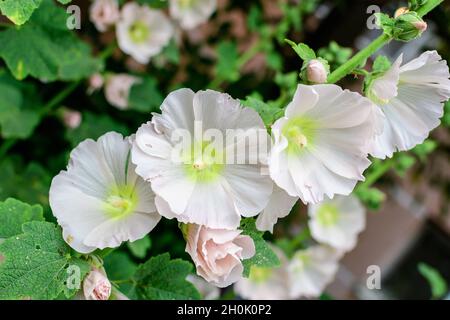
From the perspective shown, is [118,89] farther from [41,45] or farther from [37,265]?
[37,265]

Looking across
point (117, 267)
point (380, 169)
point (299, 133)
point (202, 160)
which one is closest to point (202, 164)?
point (202, 160)

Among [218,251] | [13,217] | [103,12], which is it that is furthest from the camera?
[103,12]

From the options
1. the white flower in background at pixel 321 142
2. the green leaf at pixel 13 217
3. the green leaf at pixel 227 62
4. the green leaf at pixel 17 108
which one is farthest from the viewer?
the green leaf at pixel 227 62

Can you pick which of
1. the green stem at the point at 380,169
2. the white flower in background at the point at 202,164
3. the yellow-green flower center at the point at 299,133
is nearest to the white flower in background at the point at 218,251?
the white flower in background at the point at 202,164

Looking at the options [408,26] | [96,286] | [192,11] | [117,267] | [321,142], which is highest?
[408,26]

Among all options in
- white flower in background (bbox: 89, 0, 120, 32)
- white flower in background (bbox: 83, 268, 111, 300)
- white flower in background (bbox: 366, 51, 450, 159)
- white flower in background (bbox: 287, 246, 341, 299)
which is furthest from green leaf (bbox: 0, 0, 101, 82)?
white flower in background (bbox: 287, 246, 341, 299)

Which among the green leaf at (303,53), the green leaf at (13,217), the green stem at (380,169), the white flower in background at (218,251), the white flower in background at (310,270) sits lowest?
the white flower in background at (310,270)

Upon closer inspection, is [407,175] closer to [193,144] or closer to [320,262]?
[320,262]

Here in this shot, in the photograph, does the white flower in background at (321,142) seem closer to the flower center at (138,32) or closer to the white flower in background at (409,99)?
the white flower in background at (409,99)
